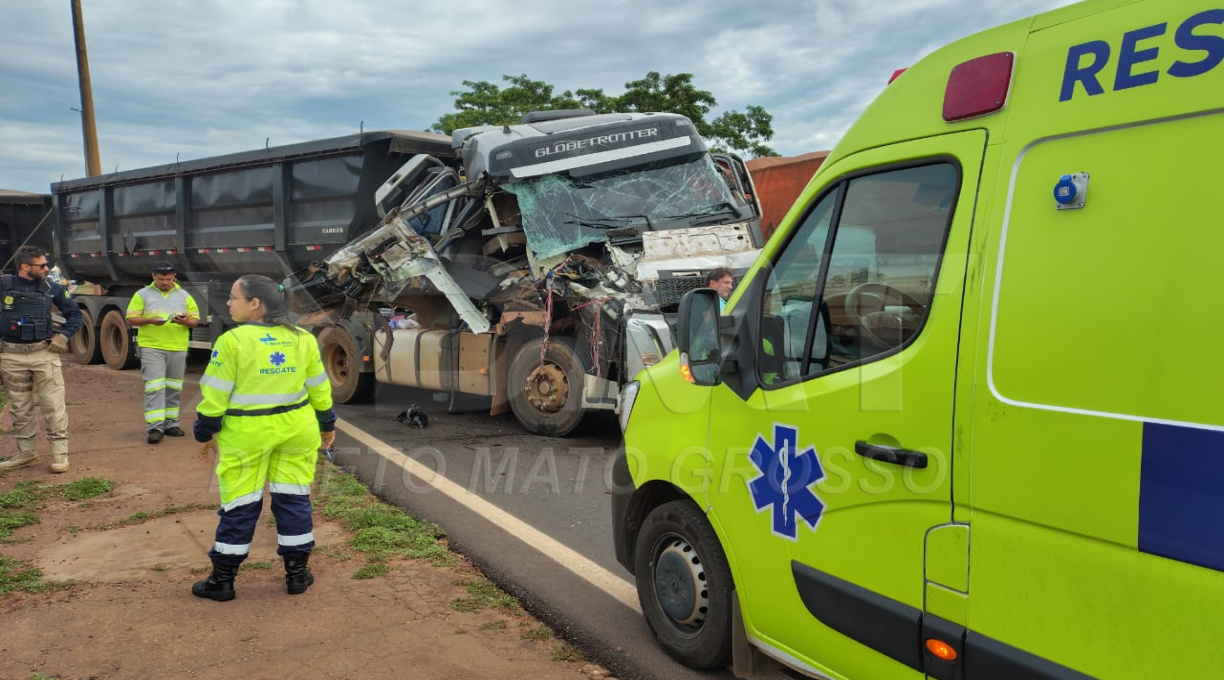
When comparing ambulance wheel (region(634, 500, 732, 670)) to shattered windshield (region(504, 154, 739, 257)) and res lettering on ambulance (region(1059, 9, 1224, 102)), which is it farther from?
shattered windshield (region(504, 154, 739, 257))

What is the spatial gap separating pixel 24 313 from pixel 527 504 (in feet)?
13.2

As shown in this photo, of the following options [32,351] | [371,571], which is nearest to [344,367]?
[32,351]

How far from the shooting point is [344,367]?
10367 mm

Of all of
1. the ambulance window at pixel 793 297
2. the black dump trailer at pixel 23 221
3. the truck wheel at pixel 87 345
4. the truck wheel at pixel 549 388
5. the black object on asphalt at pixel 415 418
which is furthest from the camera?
the black dump trailer at pixel 23 221

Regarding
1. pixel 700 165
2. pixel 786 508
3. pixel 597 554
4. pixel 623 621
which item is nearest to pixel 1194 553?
pixel 786 508

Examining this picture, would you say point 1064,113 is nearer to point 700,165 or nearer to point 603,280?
point 603,280

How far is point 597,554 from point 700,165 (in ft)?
16.3

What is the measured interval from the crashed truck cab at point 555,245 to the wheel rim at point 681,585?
3.84m

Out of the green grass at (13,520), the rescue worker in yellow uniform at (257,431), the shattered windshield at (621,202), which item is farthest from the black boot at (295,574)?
the shattered windshield at (621,202)

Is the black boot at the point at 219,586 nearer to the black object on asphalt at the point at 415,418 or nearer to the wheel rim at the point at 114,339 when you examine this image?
the black object on asphalt at the point at 415,418

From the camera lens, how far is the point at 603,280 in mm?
7703

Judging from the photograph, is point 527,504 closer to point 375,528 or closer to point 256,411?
point 375,528

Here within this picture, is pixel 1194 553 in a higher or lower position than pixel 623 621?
higher

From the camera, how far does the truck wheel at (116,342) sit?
13.6 metres
